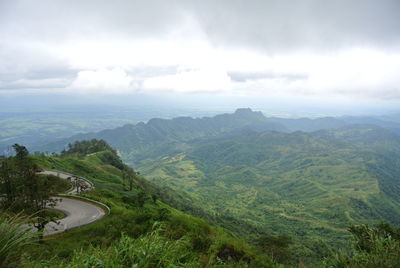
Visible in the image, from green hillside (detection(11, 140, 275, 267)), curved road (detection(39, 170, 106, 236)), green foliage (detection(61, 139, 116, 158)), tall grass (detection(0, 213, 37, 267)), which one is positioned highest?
tall grass (detection(0, 213, 37, 267))

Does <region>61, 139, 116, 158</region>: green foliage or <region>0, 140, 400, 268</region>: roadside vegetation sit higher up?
<region>0, 140, 400, 268</region>: roadside vegetation

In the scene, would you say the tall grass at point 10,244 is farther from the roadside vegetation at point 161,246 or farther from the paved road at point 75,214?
the paved road at point 75,214

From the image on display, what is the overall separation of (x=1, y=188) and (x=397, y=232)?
51519 millimetres

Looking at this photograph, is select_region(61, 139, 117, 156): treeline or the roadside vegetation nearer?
the roadside vegetation

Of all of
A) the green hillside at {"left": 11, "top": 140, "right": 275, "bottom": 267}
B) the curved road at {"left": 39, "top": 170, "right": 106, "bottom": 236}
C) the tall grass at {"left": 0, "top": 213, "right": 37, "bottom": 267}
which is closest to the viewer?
the tall grass at {"left": 0, "top": 213, "right": 37, "bottom": 267}

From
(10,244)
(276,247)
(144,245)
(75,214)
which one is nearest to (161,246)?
(144,245)

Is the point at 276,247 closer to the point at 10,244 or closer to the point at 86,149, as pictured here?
the point at 10,244

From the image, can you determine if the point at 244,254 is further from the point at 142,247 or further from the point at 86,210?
the point at 86,210

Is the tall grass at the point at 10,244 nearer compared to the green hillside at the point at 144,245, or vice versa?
the tall grass at the point at 10,244

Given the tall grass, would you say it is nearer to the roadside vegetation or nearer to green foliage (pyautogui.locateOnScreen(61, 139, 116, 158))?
the roadside vegetation

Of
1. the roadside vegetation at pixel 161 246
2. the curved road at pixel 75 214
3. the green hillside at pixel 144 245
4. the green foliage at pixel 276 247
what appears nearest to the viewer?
the roadside vegetation at pixel 161 246

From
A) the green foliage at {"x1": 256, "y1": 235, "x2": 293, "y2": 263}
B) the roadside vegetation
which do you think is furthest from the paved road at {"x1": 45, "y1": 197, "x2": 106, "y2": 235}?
the green foliage at {"x1": 256, "y1": 235, "x2": 293, "y2": 263}

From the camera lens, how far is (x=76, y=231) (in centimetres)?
2659

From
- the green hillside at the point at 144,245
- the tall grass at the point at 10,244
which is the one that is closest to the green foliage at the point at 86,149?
the green hillside at the point at 144,245
